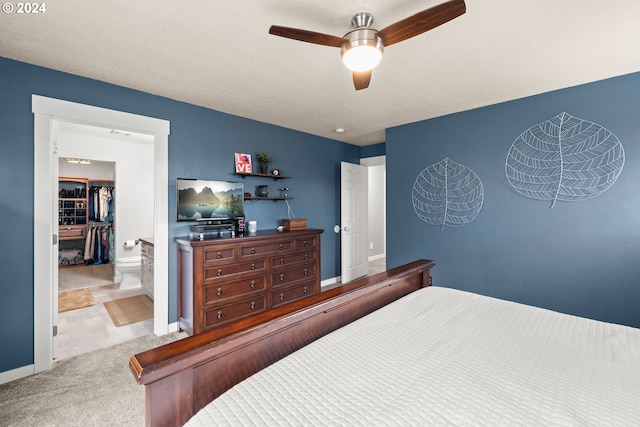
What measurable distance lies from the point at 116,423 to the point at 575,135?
4.51 m

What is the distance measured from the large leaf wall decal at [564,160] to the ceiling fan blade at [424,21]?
230cm

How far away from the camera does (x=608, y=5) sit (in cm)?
162

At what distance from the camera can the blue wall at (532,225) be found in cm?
254

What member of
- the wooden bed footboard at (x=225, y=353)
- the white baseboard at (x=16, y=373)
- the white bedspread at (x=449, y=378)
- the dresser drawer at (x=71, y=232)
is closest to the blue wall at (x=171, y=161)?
the white baseboard at (x=16, y=373)

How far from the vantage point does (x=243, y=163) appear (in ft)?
11.6

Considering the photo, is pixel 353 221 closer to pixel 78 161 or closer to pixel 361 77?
pixel 361 77

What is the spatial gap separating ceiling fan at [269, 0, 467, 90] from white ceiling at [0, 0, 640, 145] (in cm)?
17

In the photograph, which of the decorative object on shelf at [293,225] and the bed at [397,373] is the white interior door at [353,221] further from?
the bed at [397,373]

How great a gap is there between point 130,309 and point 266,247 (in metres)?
2.08

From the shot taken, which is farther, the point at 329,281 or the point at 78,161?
the point at 78,161

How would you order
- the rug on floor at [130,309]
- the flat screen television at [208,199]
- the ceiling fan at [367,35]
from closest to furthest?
1. the ceiling fan at [367,35]
2. the flat screen television at [208,199]
3. the rug on floor at [130,309]

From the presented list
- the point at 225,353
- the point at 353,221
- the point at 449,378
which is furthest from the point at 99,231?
the point at 449,378

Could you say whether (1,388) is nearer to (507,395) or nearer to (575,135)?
(507,395)

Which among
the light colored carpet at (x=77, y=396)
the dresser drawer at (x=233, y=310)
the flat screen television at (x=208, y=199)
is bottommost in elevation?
the light colored carpet at (x=77, y=396)
